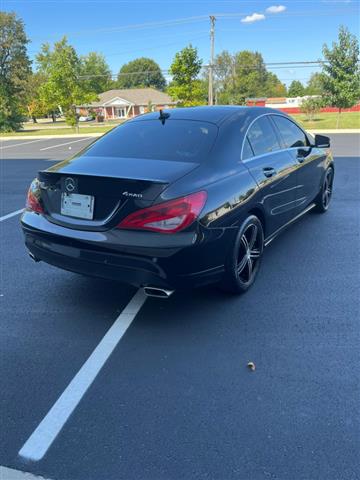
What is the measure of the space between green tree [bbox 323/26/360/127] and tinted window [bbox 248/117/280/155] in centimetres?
2488

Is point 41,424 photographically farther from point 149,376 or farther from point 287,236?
point 287,236

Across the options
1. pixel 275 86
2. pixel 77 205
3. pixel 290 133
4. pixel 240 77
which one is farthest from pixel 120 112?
pixel 77 205

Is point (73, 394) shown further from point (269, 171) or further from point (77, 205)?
point (269, 171)

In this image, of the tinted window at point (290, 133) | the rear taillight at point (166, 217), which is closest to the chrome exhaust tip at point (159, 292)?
the rear taillight at point (166, 217)

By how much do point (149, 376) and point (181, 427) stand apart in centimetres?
50

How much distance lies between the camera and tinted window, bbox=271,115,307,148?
4723 millimetres

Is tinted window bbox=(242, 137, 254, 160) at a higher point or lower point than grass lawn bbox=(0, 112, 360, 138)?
higher

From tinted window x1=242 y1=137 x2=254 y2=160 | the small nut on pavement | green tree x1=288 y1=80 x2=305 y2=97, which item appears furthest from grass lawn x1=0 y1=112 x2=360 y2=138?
green tree x1=288 y1=80 x2=305 y2=97

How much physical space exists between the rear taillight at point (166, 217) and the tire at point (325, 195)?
141 inches

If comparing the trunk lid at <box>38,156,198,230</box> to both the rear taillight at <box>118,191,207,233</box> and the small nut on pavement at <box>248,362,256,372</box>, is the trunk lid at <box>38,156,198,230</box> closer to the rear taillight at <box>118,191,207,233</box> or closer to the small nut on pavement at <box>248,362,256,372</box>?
the rear taillight at <box>118,191,207,233</box>

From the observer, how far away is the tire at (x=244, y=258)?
3451 millimetres

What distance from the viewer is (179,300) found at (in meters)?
3.72

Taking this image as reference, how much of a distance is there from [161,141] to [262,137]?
1.08m

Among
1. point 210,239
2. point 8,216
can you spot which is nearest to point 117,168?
point 210,239
